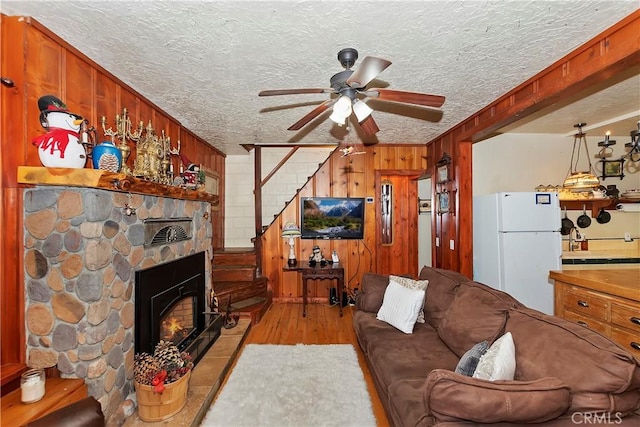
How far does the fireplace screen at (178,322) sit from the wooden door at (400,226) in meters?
3.79

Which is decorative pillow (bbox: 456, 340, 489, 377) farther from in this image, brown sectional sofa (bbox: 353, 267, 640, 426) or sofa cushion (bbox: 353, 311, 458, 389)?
sofa cushion (bbox: 353, 311, 458, 389)

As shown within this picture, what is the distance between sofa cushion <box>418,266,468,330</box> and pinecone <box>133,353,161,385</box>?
2.26 metres

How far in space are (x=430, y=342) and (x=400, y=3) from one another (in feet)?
7.70

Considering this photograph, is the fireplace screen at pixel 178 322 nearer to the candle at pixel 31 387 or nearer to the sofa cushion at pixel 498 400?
the candle at pixel 31 387

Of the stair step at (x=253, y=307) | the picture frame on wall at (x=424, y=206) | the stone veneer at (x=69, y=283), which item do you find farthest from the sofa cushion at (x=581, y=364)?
the picture frame on wall at (x=424, y=206)

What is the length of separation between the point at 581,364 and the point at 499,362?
32cm

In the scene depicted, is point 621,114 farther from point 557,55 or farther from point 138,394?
point 138,394

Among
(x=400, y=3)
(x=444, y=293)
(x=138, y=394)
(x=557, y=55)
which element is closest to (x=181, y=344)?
(x=138, y=394)

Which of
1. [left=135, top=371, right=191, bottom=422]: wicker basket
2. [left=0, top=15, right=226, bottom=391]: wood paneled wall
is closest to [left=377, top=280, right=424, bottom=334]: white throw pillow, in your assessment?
[left=135, top=371, right=191, bottom=422]: wicker basket

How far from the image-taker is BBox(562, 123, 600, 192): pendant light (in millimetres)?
3416

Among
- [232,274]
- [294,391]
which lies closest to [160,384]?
[294,391]

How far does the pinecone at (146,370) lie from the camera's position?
1.90 metres

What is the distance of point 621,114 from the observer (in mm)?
3246

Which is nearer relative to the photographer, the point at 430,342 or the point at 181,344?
the point at 430,342
